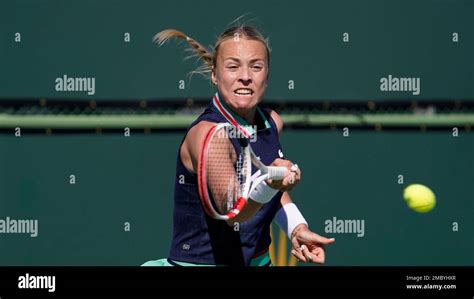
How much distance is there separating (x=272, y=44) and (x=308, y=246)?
8.94 ft

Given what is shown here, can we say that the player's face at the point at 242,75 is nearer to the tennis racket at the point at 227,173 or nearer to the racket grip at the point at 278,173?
the tennis racket at the point at 227,173

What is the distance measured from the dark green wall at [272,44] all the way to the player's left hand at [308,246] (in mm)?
2525

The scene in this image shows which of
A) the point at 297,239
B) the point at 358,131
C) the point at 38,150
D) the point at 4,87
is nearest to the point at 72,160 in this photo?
the point at 38,150

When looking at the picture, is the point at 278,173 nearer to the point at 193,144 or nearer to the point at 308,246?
the point at 193,144

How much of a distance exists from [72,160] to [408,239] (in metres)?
2.37

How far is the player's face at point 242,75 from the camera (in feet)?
14.4

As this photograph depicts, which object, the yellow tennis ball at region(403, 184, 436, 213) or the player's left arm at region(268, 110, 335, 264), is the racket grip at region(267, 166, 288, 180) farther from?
the yellow tennis ball at region(403, 184, 436, 213)

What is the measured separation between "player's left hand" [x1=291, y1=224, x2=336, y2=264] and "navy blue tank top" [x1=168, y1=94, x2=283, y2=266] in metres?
0.19

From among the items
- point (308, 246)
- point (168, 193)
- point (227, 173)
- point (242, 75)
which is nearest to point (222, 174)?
point (227, 173)

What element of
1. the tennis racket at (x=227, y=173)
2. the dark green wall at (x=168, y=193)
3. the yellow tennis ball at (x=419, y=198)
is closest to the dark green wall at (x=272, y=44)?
the dark green wall at (x=168, y=193)

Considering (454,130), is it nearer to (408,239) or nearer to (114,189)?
(408,239)

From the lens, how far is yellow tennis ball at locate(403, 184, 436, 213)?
6629 mm

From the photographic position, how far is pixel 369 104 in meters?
7.06

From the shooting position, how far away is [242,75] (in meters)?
4.39
